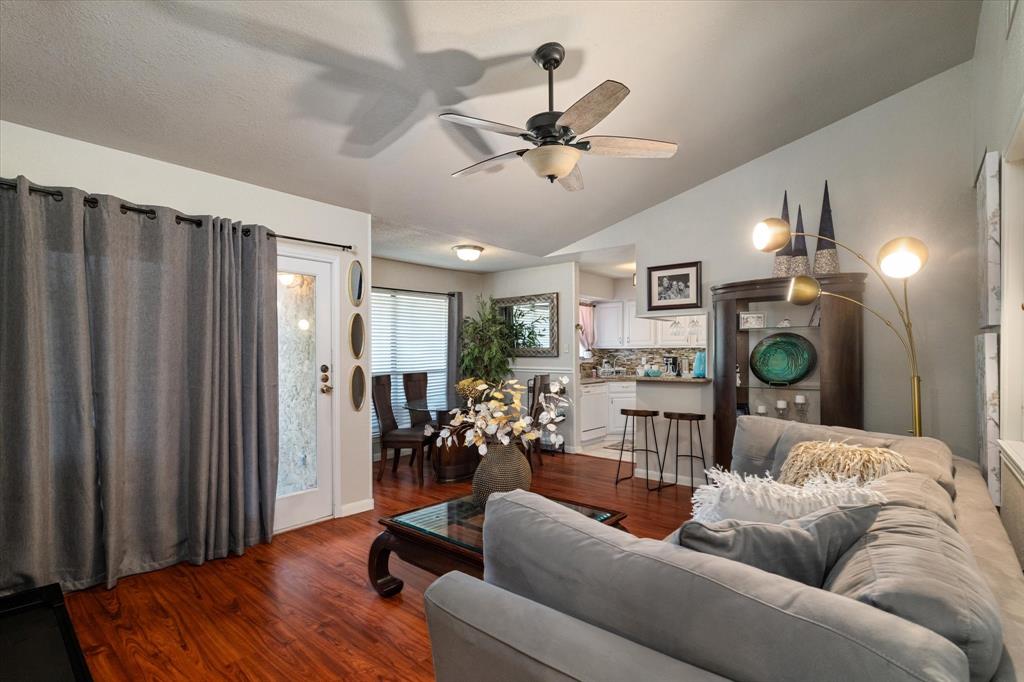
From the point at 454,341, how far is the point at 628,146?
4.66m

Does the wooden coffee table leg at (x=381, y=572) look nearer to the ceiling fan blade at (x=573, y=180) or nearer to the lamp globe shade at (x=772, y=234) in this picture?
the ceiling fan blade at (x=573, y=180)

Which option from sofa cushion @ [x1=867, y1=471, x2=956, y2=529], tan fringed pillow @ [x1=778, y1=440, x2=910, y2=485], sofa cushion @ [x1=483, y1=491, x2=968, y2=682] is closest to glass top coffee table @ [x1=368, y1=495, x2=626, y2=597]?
tan fringed pillow @ [x1=778, y1=440, x2=910, y2=485]

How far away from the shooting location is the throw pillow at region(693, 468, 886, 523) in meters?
1.36

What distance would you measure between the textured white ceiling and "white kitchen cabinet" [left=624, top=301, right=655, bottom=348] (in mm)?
3699

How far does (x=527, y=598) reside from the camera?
1.11 m

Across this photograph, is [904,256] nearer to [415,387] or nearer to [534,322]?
[534,322]

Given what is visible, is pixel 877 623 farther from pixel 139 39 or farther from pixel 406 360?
pixel 406 360

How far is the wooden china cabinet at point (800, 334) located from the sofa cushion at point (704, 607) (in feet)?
10.8

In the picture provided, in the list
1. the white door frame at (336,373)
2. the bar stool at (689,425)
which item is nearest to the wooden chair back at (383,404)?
the white door frame at (336,373)

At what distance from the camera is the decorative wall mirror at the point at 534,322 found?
6.46 m

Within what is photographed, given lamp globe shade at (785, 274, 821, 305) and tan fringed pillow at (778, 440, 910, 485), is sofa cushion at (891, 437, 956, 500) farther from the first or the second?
lamp globe shade at (785, 274, 821, 305)

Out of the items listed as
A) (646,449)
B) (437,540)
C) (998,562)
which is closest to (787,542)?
(998,562)

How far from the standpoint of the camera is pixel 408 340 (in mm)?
6391

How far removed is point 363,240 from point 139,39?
2070 millimetres
